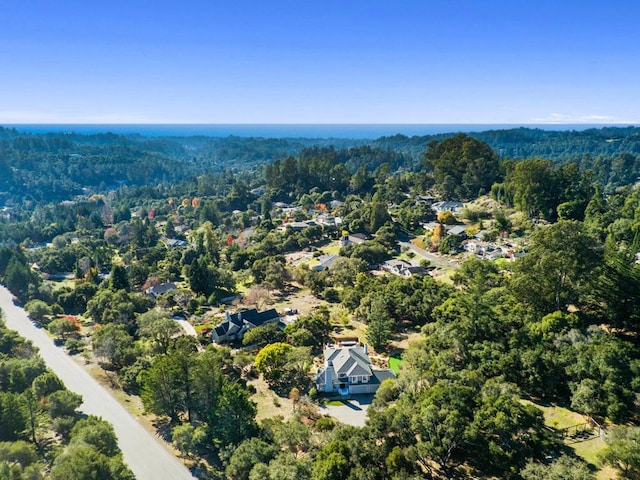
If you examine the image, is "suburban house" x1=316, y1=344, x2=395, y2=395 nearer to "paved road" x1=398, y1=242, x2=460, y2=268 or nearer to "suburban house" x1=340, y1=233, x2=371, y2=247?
"paved road" x1=398, y1=242, x2=460, y2=268

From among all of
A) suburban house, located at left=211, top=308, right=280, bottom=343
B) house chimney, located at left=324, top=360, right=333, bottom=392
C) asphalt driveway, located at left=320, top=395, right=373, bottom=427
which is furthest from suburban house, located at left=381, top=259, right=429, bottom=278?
asphalt driveway, located at left=320, top=395, right=373, bottom=427

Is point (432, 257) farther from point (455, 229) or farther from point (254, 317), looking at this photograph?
point (254, 317)

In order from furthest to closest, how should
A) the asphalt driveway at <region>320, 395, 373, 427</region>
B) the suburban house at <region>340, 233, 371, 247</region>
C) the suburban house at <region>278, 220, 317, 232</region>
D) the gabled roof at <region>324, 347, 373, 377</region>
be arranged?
the suburban house at <region>278, 220, 317, 232</region> < the suburban house at <region>340, 233, 371, 247</region> < the gabled roof at <region>324, 347, 373, 377</region> < the asphalt driveway at <region>320, 395, 373, 427</region>

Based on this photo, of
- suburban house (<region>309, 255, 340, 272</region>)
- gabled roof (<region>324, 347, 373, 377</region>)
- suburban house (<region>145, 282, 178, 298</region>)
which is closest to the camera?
gabled roof (<region>324, 347, 373, 377</region>)

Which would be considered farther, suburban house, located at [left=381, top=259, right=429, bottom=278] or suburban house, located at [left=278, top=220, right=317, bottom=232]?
suburban house, located at [left=278, top=220, right=317, bottom=232]

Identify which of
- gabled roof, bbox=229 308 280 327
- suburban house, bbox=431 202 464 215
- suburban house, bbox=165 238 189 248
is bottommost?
suburban house, bbox=165 238 189 248

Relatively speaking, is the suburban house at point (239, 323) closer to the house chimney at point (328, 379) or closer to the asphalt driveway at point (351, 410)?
the house chimney at point (328, 379)

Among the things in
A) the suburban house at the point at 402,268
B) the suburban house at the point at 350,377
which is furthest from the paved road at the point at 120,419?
the suburban house at the point at 402,268

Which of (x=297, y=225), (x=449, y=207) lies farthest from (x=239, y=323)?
(x=449, y=207)
